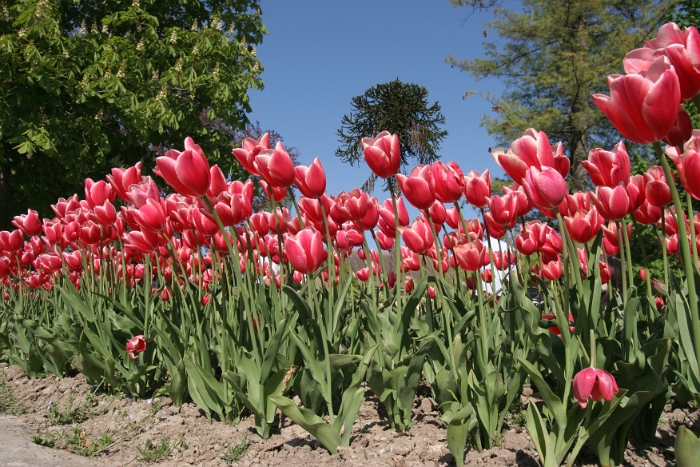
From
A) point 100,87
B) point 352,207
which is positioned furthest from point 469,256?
point 100,87

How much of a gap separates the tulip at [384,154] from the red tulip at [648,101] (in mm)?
1015

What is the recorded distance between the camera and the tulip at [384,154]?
2.28m

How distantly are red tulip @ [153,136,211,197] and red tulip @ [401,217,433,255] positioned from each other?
35.1 inches

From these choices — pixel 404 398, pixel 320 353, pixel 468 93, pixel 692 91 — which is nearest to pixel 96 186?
pixel 320 353

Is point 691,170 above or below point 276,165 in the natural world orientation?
below

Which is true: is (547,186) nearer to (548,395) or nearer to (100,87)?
(548,395)

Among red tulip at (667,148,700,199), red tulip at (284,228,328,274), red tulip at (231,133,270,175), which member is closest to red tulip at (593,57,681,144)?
red tulip at (667,148,700,199)

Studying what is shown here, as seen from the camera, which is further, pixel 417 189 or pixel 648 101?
pixel 417 189

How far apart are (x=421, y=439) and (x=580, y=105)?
72.0 ft

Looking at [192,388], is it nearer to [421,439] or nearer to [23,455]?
[23,455]

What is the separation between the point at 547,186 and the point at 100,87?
1065 centimetres

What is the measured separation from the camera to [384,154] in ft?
7.49

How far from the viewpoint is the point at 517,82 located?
23.8 meters

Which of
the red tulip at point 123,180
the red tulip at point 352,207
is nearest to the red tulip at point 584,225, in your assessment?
the red tulip at point 352,207
